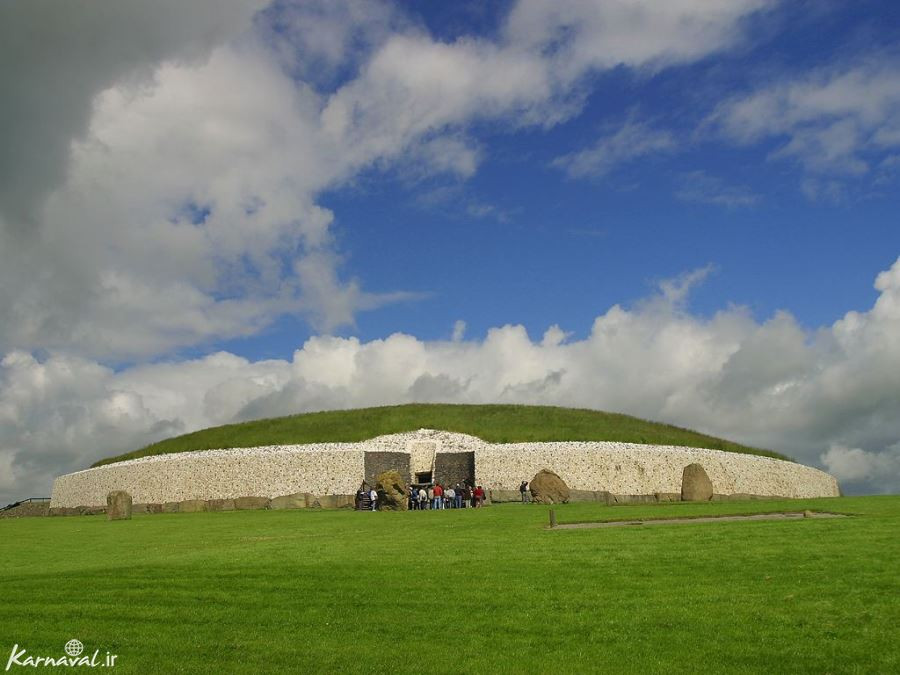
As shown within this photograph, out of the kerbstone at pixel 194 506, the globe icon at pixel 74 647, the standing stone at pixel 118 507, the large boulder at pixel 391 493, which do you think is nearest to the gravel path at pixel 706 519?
the globe icon at pixel 74 647

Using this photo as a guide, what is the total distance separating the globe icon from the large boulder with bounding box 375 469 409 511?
24608 millimetres

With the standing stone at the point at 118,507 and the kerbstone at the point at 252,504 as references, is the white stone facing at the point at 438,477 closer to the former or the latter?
the kerbstone at the point at 252,504

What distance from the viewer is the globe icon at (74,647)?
37.2 feet

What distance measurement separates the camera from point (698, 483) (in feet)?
123

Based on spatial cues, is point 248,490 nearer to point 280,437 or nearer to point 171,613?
point 280,437

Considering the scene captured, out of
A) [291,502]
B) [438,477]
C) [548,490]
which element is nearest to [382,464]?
[438,477]

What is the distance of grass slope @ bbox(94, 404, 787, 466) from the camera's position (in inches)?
2114

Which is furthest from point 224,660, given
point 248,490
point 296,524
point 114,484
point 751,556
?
point 114,484

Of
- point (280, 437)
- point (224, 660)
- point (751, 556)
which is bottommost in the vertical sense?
point (224, 660)

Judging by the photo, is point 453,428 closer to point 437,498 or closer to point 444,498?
point 444,498

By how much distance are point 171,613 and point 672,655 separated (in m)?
7.98

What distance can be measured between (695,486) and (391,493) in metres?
14.0

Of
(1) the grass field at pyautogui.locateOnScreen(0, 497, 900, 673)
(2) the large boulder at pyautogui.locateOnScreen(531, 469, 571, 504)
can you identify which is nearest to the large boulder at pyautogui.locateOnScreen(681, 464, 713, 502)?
(2) the large boulder at pyautogui.locateOnScreen(531, 469, 571, 504)

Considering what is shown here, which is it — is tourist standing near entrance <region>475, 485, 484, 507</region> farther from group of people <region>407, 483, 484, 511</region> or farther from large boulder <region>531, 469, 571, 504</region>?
large boulder <region>531, 469, 571, 504</region>
